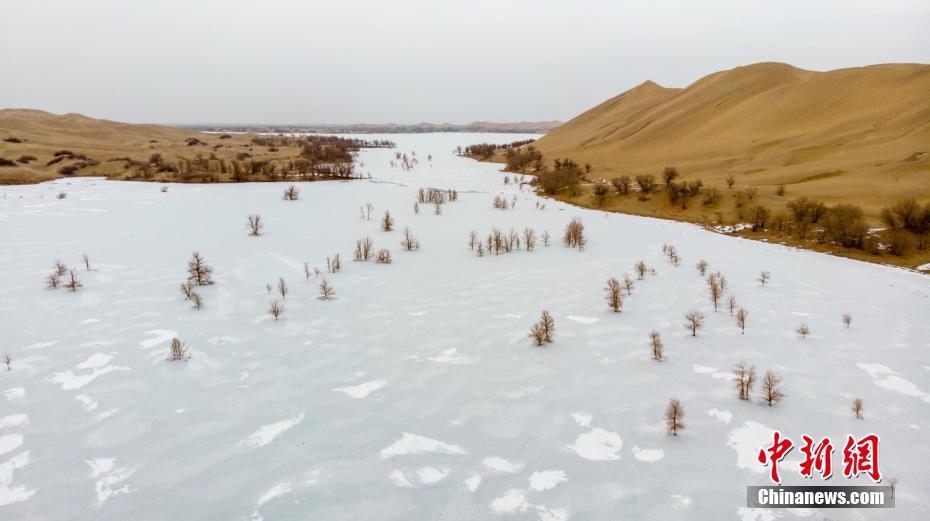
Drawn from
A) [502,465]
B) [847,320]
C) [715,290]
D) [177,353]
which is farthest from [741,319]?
[177,353]

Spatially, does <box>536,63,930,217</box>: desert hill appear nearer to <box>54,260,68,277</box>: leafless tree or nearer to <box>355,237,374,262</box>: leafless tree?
<box>355,237,374,262</box>: leafless tree

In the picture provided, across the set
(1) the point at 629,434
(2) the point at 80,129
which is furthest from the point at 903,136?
(2) the point at 80,129

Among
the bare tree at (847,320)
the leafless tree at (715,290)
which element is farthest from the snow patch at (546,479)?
the bare tree at (847,320)

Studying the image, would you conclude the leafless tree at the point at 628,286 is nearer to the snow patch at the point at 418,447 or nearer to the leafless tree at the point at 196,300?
the snow patch at the point at 418,447

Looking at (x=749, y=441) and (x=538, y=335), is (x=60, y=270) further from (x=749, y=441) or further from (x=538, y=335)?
(x=749, y=441)

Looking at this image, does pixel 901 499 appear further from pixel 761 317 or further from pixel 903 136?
pixel 903 136
